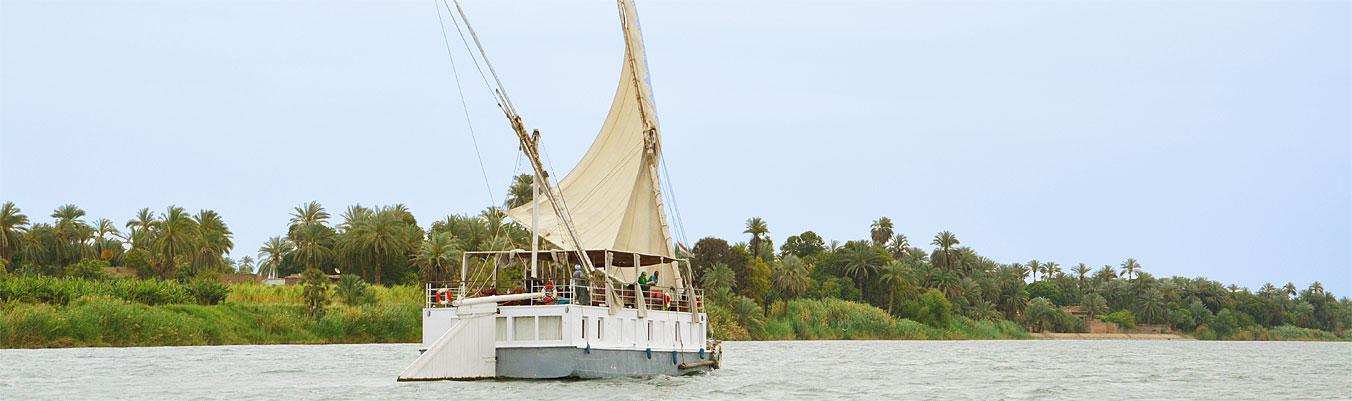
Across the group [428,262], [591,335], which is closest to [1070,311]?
[428,262]

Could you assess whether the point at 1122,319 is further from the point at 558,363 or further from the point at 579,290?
the point at 558,363

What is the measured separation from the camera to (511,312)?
136 ft

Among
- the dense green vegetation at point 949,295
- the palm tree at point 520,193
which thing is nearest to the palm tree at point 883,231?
the dense green vegetation at point 949,295

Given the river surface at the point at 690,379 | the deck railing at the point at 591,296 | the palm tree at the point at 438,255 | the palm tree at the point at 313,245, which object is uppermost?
the palm tree at the point at 313,245

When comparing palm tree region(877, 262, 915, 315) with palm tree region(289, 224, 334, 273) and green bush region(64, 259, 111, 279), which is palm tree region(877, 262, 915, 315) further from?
green bush region(64, 259, 111, 279)

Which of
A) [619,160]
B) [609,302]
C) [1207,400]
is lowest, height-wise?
[1207,400]

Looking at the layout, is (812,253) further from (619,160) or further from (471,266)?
(619,160)

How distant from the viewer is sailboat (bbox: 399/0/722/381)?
41.5 metres

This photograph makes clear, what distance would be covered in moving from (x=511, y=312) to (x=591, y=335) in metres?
2.32

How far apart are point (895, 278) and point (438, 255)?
54028 millimetres

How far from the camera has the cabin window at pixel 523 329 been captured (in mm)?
41688

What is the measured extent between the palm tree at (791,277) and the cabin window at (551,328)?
91.7m

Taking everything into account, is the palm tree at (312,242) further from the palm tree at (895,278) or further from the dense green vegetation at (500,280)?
the palm tree at (895,278)

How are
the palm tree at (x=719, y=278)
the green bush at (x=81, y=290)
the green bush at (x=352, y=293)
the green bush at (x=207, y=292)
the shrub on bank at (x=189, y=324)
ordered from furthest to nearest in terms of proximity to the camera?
the palm tree at (x=719, y=278) < the green bush at (x=352, y=293) < the green bush at (x=207, y=292) < the green bush at (x=81, y=290) < the shrub on bank at (x=189, y=324)
